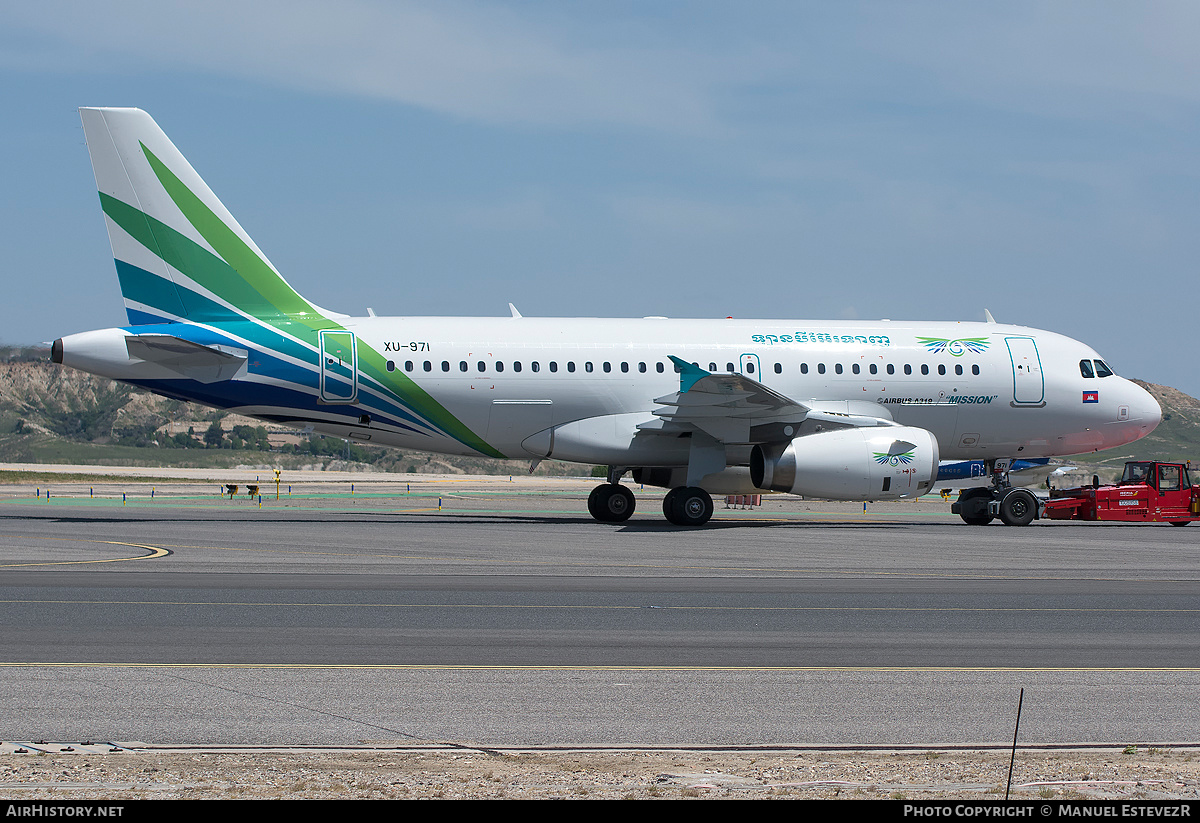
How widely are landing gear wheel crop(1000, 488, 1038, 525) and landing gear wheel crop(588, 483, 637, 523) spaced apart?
9.44 meters

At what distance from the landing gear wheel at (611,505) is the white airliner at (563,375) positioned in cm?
6

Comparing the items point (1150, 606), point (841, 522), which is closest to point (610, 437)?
point (841, 522)

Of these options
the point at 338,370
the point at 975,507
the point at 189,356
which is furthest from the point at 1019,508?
the point at 189,356

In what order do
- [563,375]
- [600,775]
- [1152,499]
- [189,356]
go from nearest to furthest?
[600,775] → [189,356] → [563,375] → [1152,499]

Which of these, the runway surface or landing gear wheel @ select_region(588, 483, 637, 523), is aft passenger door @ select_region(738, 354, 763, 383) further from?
the runway surface

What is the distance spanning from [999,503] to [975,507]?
0.75 meters

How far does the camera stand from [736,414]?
1058 inches

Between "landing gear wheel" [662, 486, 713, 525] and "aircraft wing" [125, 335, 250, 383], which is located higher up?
"aircraft wing" [125, 335, 250, 383]

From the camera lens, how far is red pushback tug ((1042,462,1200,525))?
3322cm

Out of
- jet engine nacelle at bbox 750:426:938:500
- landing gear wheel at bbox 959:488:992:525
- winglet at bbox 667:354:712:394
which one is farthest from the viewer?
landing gear wheel at bbox 959:488:992:525

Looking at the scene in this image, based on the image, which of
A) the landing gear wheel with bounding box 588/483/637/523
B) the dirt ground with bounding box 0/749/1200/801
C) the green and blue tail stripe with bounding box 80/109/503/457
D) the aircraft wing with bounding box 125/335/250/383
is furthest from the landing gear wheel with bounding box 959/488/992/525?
the dirt ground with bounding box 0/749/1200/801

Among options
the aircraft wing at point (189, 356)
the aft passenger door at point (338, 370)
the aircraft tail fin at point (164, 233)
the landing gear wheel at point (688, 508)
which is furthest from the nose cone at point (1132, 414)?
the aircraft wing at point (189, 356)

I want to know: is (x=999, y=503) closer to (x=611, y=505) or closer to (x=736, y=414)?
(x=736, y=414)
